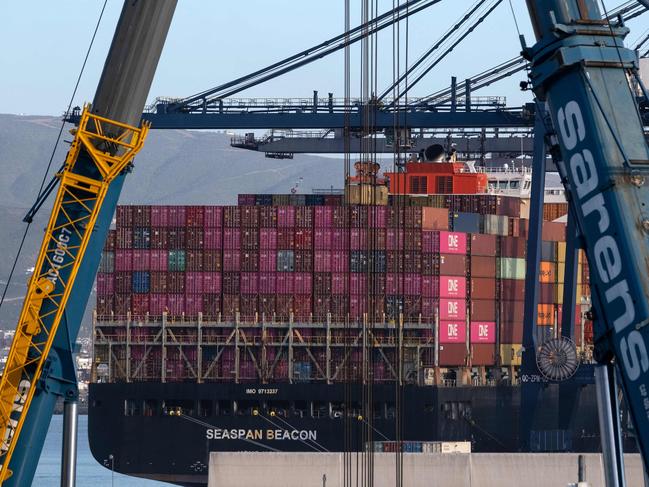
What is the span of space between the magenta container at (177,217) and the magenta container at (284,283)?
4567mm

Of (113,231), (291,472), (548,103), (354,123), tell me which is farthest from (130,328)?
(548,103)

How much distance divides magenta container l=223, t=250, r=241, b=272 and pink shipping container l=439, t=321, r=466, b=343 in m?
8.63

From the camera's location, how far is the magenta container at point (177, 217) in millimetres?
61594

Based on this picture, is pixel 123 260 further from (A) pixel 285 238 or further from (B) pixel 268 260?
(A) pixel 285 238

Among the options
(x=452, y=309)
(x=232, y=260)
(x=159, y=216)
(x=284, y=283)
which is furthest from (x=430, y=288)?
(x=159, y=216)

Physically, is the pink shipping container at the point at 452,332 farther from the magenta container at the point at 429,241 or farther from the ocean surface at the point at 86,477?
the ocean surface at the point at 86,477

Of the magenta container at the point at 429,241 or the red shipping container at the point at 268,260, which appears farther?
the magenta container at the point at 429,241

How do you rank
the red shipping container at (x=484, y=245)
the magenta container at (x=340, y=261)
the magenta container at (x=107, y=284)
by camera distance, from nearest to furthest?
the magenta container at (x=340, y=261), the magenta container at (x=107, y=284), the red shipping container at (x=484, y=245)

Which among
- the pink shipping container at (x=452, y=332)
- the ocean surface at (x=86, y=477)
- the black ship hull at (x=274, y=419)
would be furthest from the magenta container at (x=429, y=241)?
the ocean surface at (x=86, y=477)

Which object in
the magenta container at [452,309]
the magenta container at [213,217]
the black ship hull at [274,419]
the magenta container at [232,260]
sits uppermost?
the magenta container at [213,217]

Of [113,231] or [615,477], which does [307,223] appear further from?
[615,477]

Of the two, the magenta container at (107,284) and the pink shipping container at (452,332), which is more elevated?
the magenta container at (107,284)

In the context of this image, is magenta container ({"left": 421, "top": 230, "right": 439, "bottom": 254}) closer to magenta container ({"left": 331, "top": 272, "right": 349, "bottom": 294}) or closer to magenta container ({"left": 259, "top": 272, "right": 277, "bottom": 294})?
magenta container ({"left": 331, "top": 272, "right": 349, "bottom": 294})

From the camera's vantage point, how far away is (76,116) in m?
54.6
